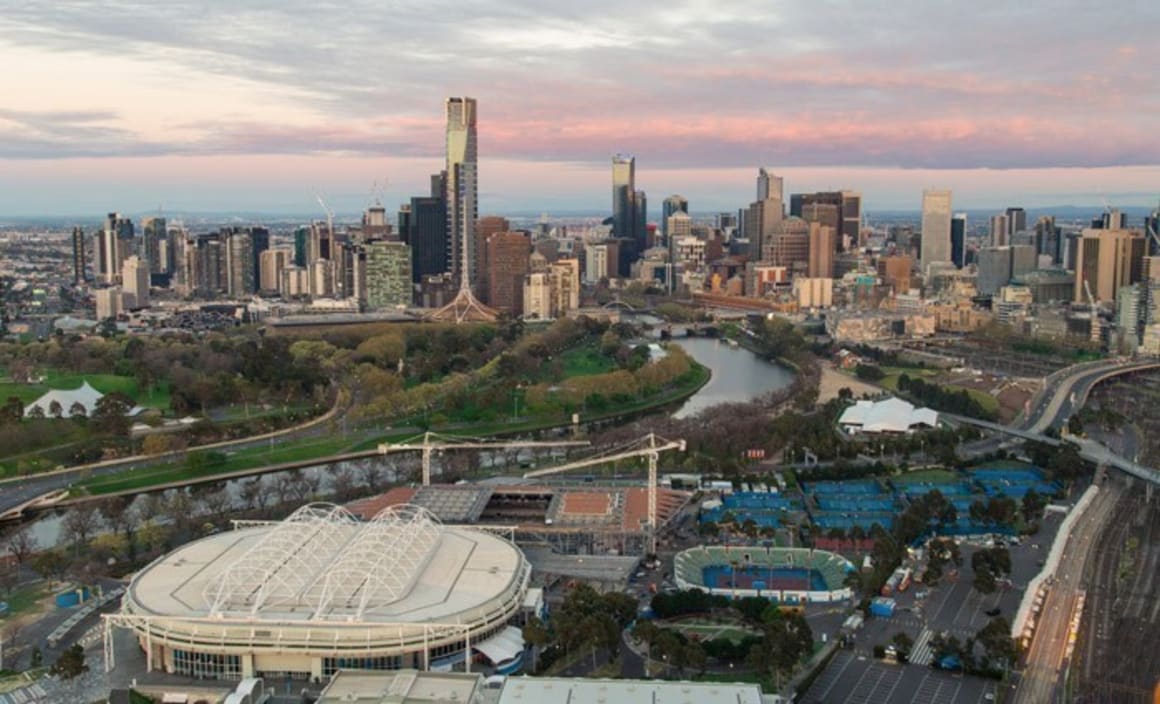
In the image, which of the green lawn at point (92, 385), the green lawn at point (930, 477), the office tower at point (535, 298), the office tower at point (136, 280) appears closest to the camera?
the green lawn at point (930, 477)

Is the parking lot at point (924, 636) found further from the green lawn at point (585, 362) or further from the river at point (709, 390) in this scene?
the green lawn at point (585, 362)

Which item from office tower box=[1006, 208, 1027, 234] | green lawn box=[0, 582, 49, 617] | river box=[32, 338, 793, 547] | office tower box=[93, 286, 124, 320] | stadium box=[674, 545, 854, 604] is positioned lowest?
river box=[32, 338, 793, 547]

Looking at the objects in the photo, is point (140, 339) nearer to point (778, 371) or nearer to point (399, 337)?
point (399, 337)

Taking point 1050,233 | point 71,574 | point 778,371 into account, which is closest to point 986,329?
point 778,371

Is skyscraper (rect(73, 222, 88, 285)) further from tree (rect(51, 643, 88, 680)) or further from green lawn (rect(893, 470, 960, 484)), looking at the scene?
tree (rect(51, 643, 88, 680))

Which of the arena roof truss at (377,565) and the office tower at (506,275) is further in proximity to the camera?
the office tower at (506,275)

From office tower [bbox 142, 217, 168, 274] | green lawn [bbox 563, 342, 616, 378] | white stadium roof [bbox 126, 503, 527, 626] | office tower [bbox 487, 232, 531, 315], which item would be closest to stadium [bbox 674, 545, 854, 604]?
white stadium roof [bbox 126, 503, 527, 626]

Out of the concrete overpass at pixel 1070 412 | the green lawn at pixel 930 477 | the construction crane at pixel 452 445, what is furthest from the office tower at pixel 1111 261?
the construction crane at pixel 452 445
